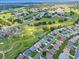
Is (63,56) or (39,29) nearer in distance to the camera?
(63,56)

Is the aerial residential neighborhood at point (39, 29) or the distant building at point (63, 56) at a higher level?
the aerial residential neighborhood at point (39, 29)

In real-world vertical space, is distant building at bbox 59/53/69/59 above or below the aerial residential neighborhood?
below

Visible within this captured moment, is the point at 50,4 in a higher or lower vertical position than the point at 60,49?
higher

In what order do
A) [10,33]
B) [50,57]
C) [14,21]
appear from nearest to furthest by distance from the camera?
[50,57] → [10,33] → [14,21]

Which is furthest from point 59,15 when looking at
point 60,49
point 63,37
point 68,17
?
point 60,49

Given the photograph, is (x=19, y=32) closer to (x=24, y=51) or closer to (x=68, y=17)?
(x=24, y=51)

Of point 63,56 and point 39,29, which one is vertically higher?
point 39,29

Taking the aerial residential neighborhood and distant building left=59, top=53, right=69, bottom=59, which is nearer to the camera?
distant building left=59, top=53, right=69, bottom=59

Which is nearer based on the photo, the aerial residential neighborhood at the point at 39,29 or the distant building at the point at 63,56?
the distant building at the point at 63,56
